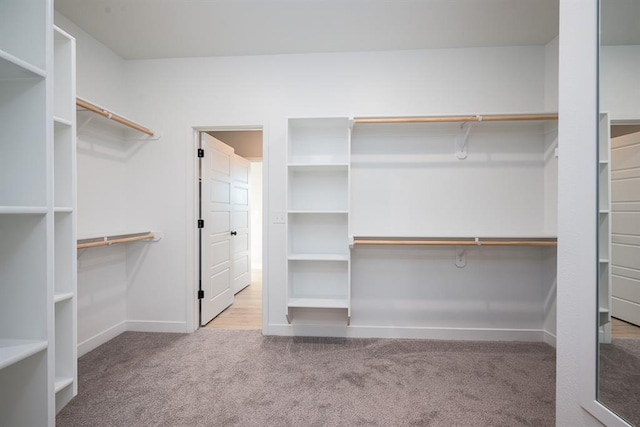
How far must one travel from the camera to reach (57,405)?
53.2 inches

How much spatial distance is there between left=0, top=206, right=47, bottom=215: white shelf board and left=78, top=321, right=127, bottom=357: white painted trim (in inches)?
75.0

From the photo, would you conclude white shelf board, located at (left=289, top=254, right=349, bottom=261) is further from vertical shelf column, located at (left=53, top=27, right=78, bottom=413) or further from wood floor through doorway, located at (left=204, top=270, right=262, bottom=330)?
vertical shelf column, located at (left=53, top=27, right=78, bottom=413)

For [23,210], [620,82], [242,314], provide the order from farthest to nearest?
[242,314] → [23,210] → [620,82]

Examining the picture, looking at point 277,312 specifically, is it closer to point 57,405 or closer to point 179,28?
point 57,405

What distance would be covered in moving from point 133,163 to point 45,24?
6.36 feet

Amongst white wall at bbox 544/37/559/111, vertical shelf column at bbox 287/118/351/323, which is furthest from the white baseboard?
white wall at bbox 544/37/559/111

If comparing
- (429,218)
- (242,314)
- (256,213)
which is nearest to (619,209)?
(429,218)

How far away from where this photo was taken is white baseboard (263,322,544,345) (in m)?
2.70

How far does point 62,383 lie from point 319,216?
202 cm

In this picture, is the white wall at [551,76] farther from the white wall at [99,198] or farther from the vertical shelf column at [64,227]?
the white wall at [99,198]

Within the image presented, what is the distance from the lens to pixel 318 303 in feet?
8.26

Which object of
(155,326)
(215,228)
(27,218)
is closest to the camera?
(27,218)

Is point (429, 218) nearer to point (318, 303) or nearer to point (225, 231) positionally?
point (318, 303)

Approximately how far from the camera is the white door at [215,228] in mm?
3062
